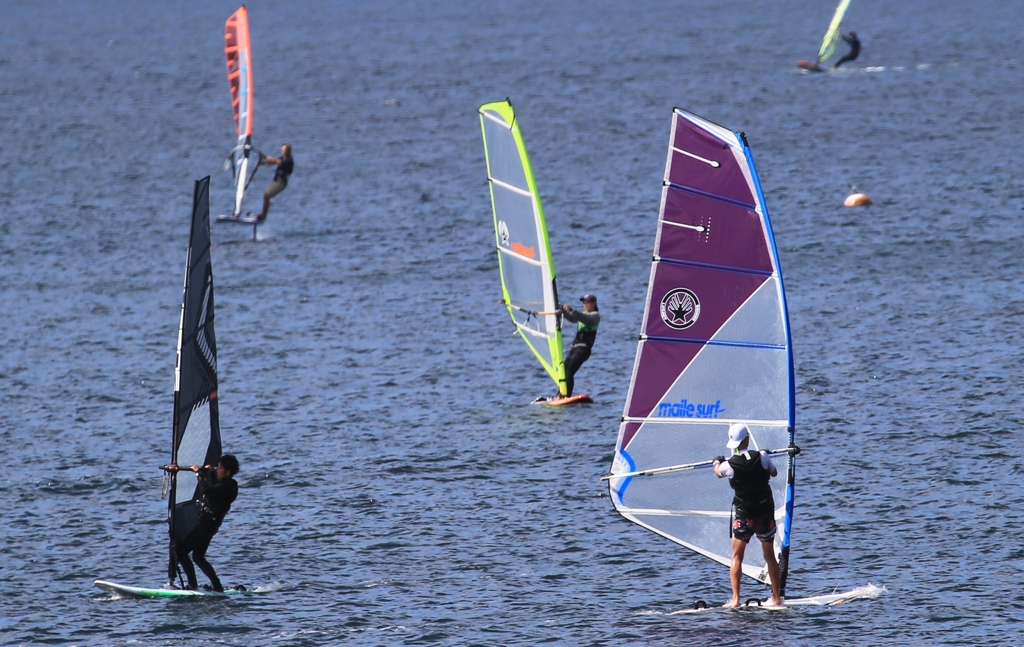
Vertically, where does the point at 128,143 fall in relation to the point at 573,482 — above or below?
above

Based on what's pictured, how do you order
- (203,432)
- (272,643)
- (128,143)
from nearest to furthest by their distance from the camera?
1. (272,643)
2. (203,432)
3. (128,143)

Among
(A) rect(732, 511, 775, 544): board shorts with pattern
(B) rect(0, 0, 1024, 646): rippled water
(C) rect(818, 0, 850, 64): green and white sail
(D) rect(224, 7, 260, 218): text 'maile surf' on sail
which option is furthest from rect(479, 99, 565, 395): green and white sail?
(C) rect(818, 0, 850, 64): green and white sail

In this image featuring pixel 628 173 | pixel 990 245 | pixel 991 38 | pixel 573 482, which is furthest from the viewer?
pixel 991 38

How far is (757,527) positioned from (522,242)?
12.1m

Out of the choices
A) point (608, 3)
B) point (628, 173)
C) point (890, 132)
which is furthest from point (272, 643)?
point (608, 3)

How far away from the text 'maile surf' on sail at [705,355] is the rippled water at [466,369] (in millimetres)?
1319

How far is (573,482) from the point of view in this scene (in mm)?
22031

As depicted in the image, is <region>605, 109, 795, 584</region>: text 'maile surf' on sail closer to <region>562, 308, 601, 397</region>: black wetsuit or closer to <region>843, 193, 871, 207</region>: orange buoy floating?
<region>562, 308, 601, 397</region>: black wetsuit

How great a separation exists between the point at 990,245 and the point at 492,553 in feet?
75.6

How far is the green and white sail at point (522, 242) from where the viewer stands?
2617 cm

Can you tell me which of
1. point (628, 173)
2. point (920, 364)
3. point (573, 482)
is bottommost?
point (573, 482)

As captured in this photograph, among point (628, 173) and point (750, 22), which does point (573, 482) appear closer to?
point (628, 173)

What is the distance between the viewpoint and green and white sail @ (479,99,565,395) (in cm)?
2617

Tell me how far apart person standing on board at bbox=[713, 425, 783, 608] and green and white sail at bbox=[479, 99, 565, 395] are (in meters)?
10.3
